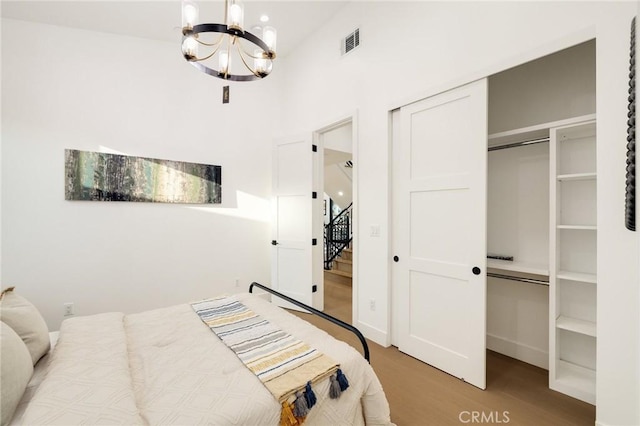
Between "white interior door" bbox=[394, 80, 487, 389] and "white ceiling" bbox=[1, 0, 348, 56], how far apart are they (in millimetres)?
1888

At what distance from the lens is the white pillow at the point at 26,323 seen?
1.45 m

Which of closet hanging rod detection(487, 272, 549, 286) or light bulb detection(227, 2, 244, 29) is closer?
light bulb detection(227, 2, 244, 29)

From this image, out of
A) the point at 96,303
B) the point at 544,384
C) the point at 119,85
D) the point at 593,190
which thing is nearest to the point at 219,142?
the point at 119,85

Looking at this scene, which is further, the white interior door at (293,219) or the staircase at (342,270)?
the staircase at (342,270)

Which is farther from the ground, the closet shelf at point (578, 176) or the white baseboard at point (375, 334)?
the closet shelf at point (578, 176)

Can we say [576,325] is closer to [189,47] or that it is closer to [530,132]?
[530,132]

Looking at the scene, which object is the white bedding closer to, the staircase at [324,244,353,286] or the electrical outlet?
the electrical outlet

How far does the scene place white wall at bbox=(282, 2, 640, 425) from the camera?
5.11ft

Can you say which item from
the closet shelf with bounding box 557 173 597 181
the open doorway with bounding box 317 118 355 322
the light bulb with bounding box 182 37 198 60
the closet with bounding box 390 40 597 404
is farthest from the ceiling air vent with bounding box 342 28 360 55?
the closet shelf with bounding box 557 173 597 181

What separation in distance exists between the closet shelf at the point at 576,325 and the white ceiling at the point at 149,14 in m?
3.81

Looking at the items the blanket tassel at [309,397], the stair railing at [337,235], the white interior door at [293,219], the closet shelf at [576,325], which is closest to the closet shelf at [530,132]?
the closet shelf at [576,325]

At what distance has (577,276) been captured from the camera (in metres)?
2.00

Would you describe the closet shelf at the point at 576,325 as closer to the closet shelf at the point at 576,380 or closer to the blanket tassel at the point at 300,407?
the closet shelf at the point at 576,380

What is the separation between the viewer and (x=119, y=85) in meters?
3.44
